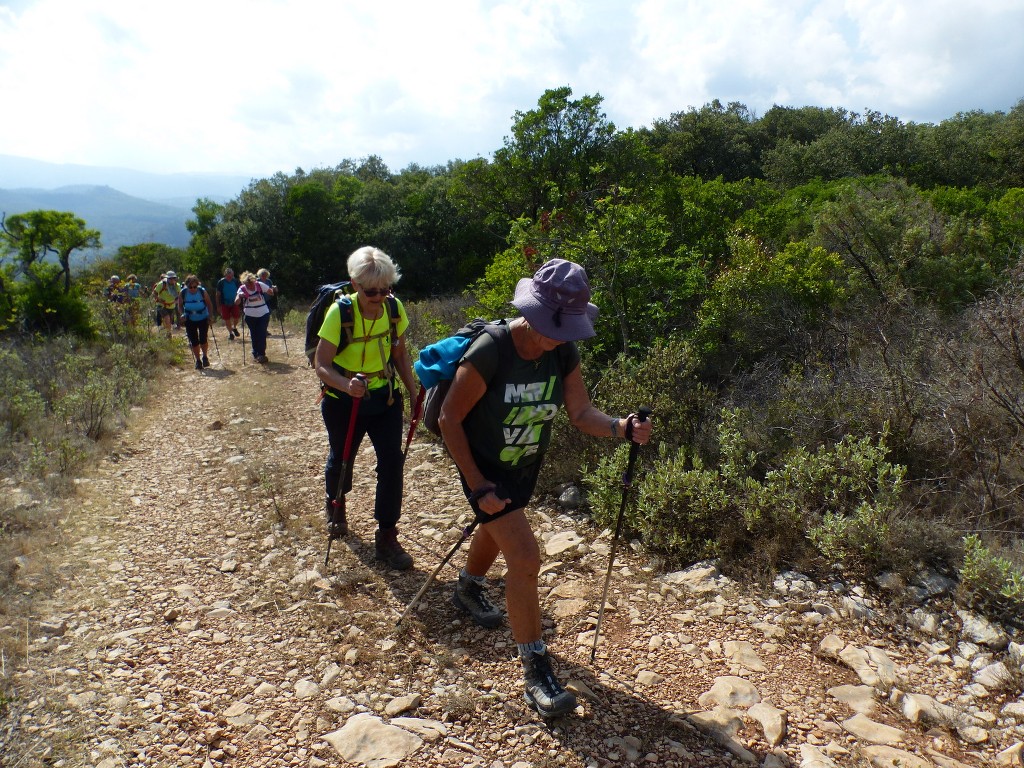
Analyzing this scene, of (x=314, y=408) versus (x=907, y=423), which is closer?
(x=907, y=423)

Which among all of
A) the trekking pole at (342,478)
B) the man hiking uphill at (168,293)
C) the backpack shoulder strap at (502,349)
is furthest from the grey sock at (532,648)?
the man hiking uphill at (168,293)

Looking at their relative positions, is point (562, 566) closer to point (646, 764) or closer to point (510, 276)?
point (646, 764)

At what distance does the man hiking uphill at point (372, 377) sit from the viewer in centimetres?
402

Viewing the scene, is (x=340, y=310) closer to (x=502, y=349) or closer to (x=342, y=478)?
(x=342, y=478)

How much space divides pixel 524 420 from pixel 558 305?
0.55m

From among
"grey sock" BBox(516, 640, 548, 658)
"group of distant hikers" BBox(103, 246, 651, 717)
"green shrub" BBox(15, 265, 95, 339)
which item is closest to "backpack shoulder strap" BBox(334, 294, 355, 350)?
"group of distant hikers" BBox(103, 246, 651, 717)

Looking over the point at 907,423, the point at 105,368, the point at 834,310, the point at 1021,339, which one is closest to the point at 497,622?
the point at 907,423

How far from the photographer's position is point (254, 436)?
25.2 feet

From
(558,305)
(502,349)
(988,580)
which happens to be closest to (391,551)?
(502,349)

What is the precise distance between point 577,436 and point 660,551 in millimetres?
1562

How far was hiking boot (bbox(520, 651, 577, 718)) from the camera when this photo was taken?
9.57 ft

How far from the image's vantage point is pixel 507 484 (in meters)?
3.03

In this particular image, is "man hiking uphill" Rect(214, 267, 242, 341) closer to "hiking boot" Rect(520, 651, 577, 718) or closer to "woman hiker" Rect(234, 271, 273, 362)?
"woman hiker" Rect(234, 271, 273, 362)

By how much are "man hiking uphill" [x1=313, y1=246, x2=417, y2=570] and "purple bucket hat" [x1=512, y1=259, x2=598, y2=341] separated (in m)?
1.48
